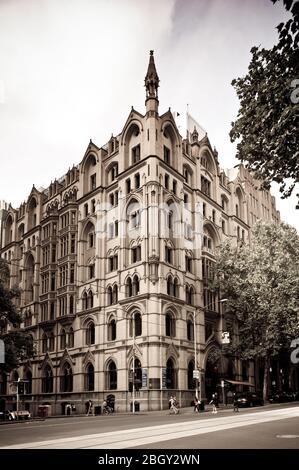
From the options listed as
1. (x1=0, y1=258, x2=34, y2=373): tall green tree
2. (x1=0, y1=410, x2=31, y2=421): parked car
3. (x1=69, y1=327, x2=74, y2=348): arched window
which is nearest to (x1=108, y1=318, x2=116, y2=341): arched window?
(x1=69, y1=327, x2=74, y2=348): arched window

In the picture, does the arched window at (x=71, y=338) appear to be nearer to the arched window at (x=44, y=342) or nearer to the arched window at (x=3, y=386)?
the arched window at (x=44, y=342)

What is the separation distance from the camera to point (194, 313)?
168ft

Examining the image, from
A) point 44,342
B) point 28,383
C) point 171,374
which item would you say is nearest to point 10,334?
point 171,374

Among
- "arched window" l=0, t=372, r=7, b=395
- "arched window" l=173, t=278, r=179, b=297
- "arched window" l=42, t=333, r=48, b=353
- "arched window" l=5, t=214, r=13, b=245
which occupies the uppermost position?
"arched window" l=5, t=214, r=13, b=245

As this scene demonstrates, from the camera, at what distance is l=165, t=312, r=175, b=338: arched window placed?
47156mm

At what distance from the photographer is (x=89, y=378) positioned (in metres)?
51.7

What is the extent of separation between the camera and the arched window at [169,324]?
4716 centimetres

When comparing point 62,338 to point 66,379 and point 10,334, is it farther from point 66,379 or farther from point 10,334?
point 10,334

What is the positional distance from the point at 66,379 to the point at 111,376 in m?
8.92

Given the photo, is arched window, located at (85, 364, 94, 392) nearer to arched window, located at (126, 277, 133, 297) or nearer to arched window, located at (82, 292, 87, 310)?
arched window, located at (82, 292, 87, 310)

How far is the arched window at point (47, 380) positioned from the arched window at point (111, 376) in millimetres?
11788

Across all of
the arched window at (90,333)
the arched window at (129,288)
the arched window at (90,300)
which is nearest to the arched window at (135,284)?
the arched window at (129,288)

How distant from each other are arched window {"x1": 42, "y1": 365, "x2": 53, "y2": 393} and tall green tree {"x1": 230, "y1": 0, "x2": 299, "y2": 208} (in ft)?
152
